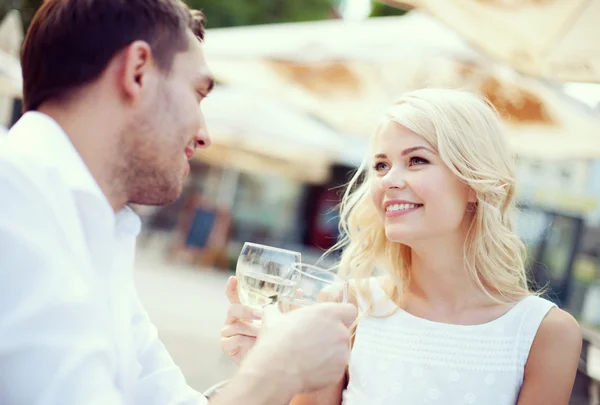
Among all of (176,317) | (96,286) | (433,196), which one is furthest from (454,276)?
(176,317)

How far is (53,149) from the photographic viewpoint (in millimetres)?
1207

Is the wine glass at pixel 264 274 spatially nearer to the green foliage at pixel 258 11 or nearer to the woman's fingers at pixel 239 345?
the woman's fingers at pixel 239 345

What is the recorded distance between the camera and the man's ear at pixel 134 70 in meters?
1.33

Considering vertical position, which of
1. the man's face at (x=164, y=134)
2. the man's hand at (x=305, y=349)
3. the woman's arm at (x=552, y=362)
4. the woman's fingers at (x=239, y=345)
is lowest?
the woman's arm at (x=552, y=362)

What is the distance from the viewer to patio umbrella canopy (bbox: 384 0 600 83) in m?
3.16

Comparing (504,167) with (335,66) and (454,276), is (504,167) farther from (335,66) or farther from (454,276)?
(335,66)

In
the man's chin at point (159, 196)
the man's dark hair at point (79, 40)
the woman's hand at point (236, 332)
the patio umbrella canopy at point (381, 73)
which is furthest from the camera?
the patio umbrella canopy at point (381, 73)

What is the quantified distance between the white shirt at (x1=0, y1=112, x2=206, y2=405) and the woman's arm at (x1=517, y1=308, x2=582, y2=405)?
1387mm

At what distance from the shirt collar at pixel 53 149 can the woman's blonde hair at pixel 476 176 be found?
134 centimetres

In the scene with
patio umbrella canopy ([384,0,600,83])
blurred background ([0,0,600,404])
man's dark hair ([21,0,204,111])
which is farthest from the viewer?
blurred background ([0,0,600,404])

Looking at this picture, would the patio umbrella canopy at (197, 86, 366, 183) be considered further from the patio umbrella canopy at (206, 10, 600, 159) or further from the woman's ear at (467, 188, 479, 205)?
the woman's ear at (467, 188, 479, 205)

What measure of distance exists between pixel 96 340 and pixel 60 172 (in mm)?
312

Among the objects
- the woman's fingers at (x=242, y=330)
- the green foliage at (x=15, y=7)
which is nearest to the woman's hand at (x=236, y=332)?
the woman's fingers at (x=242, y=330)

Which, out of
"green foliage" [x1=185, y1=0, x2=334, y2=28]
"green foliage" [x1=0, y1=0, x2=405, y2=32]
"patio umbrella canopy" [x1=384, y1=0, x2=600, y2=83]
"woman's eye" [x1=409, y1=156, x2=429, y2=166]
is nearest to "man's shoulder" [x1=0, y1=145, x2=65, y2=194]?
"woman's eye" [x1=409, y1=156, x2=429, y2=166]
